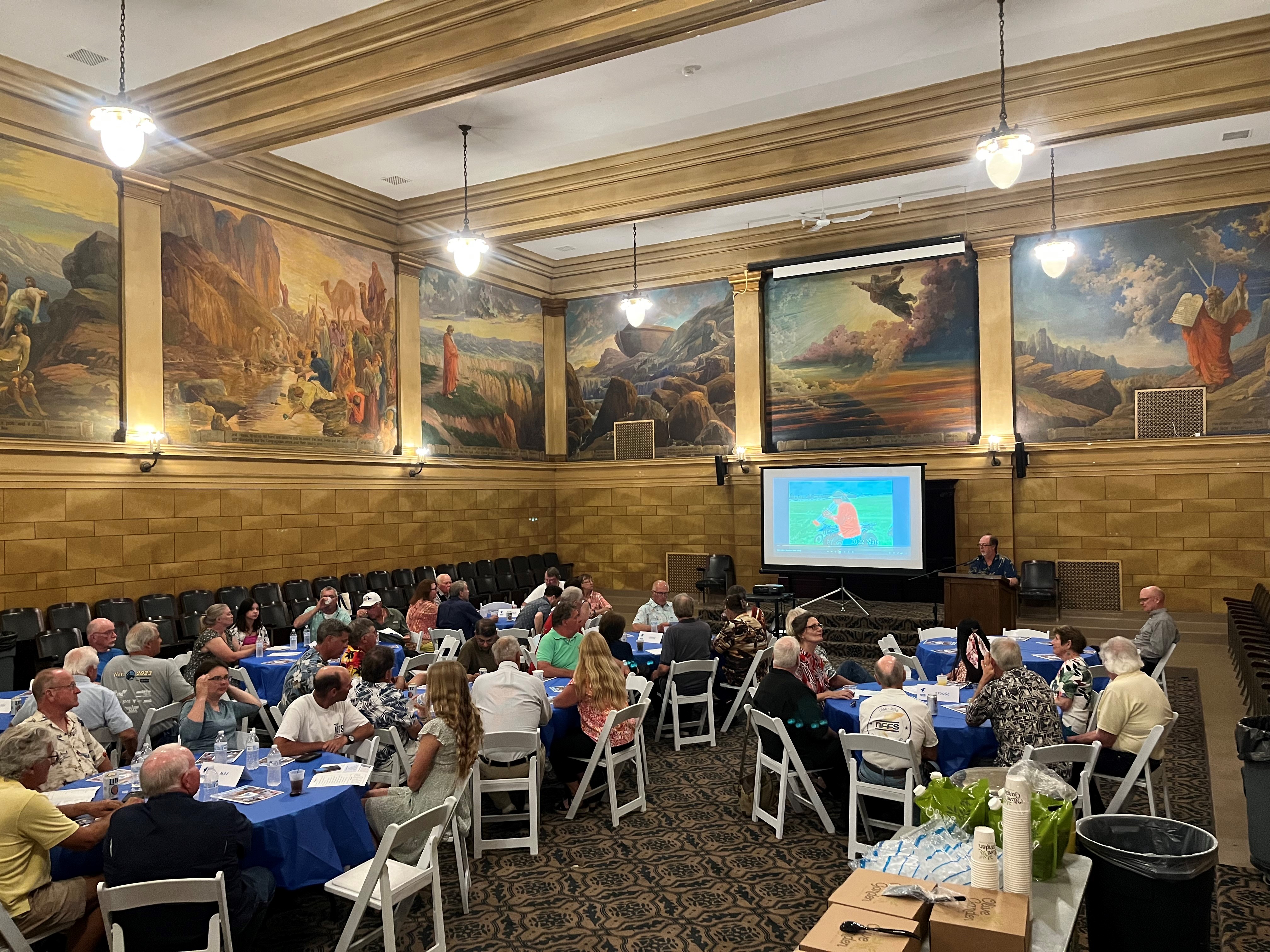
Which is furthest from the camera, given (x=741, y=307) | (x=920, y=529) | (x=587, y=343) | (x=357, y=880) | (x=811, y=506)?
(x=587, y=343)

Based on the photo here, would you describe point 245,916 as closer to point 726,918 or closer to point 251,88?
point 726,918

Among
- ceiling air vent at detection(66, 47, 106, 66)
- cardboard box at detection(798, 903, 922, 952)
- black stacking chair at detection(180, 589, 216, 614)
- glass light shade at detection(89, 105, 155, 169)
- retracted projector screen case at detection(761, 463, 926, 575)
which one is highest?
ceiling air vent at detection(66, 47, 106, 66)

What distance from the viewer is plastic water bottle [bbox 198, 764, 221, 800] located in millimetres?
3973

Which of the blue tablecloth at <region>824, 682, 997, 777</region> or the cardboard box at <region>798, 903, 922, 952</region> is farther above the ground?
the cardboard box at <region>798, 903, 922, 952</region>

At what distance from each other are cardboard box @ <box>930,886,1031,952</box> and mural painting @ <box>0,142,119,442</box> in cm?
924

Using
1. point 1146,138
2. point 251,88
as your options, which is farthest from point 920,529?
point 251,88

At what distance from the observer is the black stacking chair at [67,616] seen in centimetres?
842

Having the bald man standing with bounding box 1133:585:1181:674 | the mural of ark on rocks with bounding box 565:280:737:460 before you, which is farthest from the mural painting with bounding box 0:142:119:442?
the bald man standing with bounding box 1133:585:1181:674

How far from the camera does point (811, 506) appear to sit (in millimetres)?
13039

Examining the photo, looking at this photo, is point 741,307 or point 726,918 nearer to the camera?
point 726,918

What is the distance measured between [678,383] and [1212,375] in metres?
7.76

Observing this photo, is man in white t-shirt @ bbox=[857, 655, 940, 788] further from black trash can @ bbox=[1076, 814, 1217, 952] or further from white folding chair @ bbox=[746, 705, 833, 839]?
black trash can @ bbox=[1076, 814, 1217, 952]

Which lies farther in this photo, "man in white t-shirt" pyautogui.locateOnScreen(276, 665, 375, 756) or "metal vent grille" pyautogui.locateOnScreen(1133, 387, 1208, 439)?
"metal vent grille" pyautogui.locateOnScreen(1133, 387, 1208, 439)

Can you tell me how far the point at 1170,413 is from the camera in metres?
11.5
